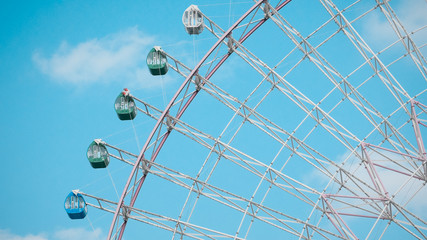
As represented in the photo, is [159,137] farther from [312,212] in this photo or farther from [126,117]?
[312,212]

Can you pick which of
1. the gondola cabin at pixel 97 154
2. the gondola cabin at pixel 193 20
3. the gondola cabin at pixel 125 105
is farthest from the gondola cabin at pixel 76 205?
the gondola cabin at pixel 193 20

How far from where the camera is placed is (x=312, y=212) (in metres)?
36.6

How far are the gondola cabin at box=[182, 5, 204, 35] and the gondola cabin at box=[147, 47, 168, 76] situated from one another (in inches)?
70.1

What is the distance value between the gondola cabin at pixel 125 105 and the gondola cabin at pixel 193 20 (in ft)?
13.9

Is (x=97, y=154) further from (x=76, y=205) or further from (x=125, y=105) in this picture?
(x=125, y=105)

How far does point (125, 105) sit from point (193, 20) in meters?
5.25

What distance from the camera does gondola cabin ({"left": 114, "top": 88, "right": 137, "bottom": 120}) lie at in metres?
36.2

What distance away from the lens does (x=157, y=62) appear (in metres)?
35.6

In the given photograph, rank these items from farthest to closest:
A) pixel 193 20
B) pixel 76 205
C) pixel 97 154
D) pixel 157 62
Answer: pixel 97 154, pixel 76 205, pixel 157 62, pixel 193 20

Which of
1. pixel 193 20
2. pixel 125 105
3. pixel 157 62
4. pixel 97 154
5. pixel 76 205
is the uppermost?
pixel 193 20

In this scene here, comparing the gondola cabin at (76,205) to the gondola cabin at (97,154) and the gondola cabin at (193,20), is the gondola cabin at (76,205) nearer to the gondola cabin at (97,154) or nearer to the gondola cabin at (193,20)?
the gondola cabin at (97,154)

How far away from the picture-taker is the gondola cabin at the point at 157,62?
35.6 metres

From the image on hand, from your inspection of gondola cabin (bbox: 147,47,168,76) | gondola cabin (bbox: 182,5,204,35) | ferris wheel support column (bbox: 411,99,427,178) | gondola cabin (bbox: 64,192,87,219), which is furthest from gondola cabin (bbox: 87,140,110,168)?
ferris wheel support column (bbox: 411,99,427,178)

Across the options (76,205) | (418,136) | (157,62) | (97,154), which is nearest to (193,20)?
(157,62)
